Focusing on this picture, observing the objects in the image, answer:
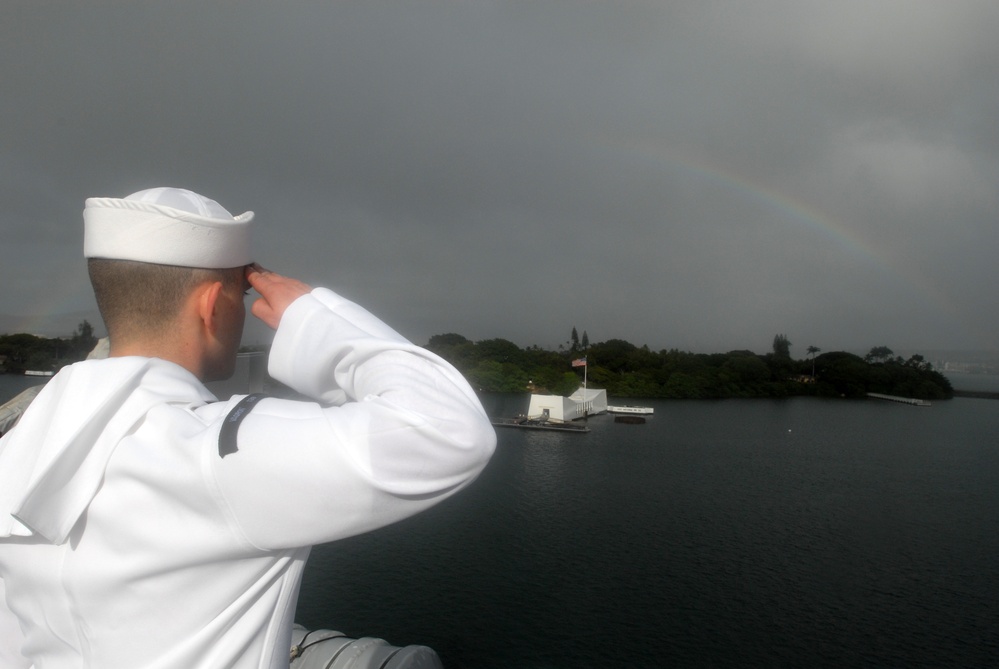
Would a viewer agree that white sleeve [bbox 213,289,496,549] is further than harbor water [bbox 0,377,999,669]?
No

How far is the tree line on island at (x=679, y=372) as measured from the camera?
40.8 meters

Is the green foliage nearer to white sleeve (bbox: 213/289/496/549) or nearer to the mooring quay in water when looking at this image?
white sleeve (bbox: 213/289/496/549)

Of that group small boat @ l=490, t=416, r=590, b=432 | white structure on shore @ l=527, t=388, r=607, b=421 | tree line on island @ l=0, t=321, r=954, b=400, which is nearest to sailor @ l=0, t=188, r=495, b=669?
small boat @ l=490, t=416, r=590, b=432

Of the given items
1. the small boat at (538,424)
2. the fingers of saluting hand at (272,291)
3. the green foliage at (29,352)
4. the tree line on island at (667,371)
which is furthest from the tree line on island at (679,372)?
the fingers of saluting hand at (272,291)

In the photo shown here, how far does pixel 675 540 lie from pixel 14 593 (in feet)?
47.9

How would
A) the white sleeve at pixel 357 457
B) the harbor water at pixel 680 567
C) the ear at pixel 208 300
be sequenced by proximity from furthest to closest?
the harbor water at pixel 680 567, the ear at pixel 208 300, the white sleeve at pixel 357 457

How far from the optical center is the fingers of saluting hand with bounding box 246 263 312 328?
645 millimetres

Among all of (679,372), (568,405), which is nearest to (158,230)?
(568,405)

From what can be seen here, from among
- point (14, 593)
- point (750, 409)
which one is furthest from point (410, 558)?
point (750, 409)

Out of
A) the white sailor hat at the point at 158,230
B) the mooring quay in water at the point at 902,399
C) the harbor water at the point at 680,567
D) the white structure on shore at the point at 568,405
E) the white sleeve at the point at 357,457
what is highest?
the mooring quay in water at the point at 902,399

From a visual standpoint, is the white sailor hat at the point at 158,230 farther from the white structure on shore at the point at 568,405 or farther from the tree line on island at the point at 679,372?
the tree line on island at the point at 679,372

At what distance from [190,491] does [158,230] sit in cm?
23

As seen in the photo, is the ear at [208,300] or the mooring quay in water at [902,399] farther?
the mooring quay in water at [902,399]

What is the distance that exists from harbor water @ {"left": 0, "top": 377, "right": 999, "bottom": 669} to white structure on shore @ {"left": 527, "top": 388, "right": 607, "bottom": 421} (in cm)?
456
